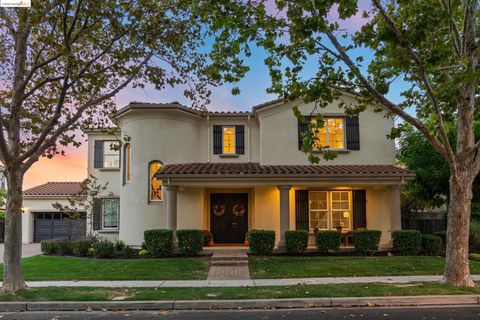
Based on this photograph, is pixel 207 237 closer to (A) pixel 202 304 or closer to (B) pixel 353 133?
(B) pixel 353 133

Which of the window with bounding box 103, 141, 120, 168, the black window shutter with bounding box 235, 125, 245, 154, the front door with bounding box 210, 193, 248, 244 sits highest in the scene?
the black window shutter with bounding box 235, 125, 245, 154

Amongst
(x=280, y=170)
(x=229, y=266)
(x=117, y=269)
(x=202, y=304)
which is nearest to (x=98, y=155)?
(x=117, y=269)

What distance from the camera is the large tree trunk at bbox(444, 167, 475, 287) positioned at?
1002 centimetres

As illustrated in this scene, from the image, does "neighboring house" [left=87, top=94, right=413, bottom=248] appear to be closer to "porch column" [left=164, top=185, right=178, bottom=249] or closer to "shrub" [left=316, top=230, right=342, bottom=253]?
"porch column" [left=164, top=185, right=178, bottom=249]

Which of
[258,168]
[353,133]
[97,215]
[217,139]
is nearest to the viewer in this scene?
[258,168]

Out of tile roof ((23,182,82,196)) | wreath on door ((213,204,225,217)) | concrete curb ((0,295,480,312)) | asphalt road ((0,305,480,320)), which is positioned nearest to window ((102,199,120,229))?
wreath on door ((213,204,225,217))

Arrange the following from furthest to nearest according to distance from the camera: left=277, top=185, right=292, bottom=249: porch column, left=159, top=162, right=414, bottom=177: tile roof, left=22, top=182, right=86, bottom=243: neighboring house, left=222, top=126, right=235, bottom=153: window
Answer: left=22, top=182, right=86, bottom=243: neighboring house, left=222, top=126, right=235, bottom=153: window, left=277, top=185, right=292, bottom=249: porch column, left=159, top=162, right=414, bottom=177: tile roof

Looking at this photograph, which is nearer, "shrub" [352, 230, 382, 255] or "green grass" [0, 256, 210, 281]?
"green grass" [0, 256, 210, 281]

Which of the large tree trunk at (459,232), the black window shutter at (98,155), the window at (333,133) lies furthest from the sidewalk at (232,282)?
the black window shutter at (98,155)

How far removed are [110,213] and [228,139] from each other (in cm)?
690

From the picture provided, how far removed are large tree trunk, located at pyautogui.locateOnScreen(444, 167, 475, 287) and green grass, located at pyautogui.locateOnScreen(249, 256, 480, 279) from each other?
6.89 ft

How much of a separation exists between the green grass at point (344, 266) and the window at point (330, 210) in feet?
10.7

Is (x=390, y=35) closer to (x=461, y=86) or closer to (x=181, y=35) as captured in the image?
(x=461, y=86)

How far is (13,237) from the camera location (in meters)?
9.78
